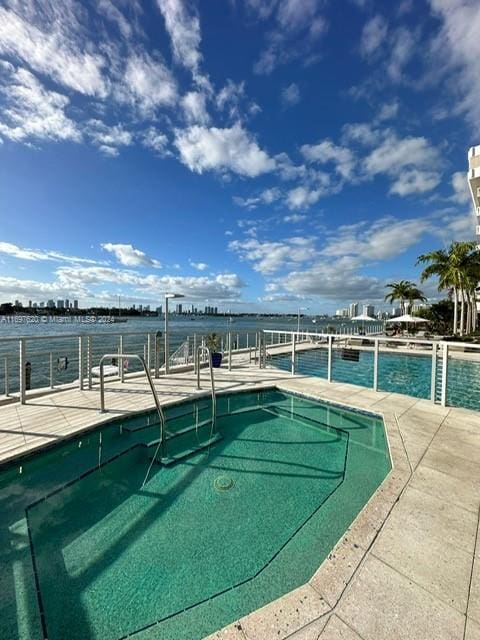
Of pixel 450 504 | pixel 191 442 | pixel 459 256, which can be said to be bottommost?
pixel 191 442

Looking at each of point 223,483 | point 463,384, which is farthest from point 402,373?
point 223,483

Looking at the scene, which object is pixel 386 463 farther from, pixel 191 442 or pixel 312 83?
pixel 312 83

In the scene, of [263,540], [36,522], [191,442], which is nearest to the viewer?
[263,540]

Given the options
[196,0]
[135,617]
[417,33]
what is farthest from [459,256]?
[135,617]

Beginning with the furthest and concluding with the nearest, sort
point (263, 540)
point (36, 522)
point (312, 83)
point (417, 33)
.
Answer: point (312, 83)
point (417, 33)
point (36, 522)
point (263, 540)

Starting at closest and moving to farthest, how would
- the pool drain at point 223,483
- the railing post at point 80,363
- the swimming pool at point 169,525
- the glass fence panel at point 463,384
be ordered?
the swimming pool at point 169,525, the pool drain at point 223,483, the railing post at point 80,363, the glass fence panel at point 463,384

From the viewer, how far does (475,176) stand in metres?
22.1

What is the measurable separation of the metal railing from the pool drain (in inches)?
127

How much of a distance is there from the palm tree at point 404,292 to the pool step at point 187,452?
87.5 ft

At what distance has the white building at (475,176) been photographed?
2223 cm

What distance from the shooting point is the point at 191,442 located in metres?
3.70

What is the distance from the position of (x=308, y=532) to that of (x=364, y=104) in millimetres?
10295

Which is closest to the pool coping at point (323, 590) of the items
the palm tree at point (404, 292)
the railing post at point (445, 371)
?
the railing post at point (445, 371)

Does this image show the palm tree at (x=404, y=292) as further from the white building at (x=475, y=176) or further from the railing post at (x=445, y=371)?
the railing post at (x=445, y=371)
